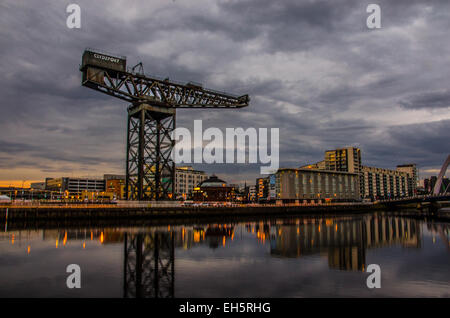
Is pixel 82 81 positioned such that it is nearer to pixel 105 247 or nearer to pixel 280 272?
pixel 105 247

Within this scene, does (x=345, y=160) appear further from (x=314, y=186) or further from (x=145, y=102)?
(x=145, y=102)

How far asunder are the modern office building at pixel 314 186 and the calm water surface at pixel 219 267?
81691 mm

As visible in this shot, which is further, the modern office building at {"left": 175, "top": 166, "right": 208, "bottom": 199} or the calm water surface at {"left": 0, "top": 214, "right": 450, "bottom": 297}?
the modern office building at {"left": 175, "top": 166, "right": 208, "bottom": 199}

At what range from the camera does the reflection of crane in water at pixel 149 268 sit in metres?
15.0

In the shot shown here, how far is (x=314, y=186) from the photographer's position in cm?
12106

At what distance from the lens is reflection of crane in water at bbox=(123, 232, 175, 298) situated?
15.0m

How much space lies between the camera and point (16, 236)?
33656 millimetres

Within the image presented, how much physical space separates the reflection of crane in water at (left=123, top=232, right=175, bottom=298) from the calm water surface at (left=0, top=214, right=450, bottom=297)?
5 cm

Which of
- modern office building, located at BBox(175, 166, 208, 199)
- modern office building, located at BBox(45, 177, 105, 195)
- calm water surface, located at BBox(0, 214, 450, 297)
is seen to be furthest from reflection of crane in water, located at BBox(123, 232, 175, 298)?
modern office building, located at BBox(45, 177, 105, 195)

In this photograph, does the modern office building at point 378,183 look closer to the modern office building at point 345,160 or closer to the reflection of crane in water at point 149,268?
the modern office building at point 345,160

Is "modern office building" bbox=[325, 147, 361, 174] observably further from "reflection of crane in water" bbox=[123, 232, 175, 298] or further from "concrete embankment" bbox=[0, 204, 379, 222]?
"reflection of crane in water" bbox=[123, 232, 175, 298]
